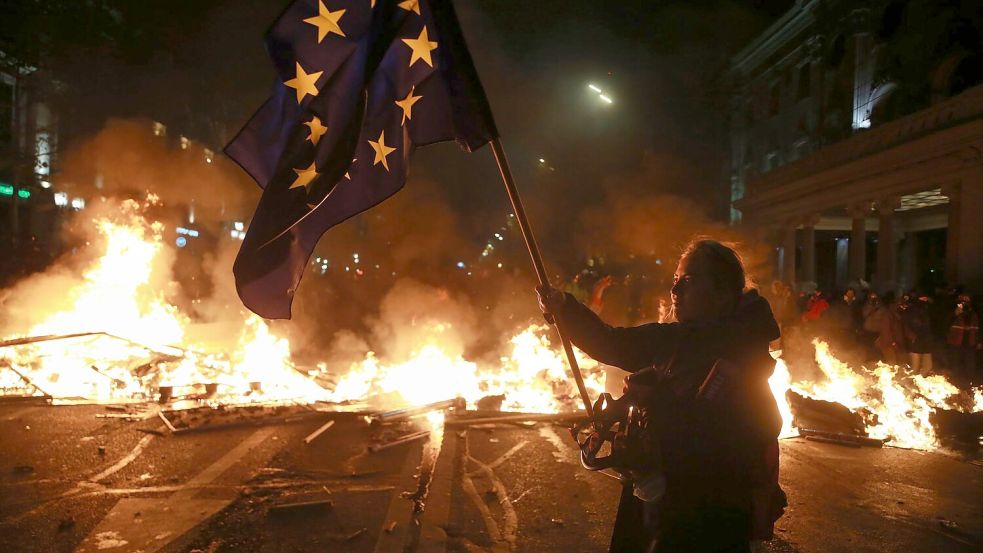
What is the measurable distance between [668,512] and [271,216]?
192 centimetres

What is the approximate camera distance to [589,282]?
13.2m

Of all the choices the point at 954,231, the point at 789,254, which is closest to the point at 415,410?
the point at 954,231

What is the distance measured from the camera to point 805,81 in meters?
27.9

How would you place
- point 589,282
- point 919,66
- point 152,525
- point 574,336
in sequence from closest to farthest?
1. point 574,336
2. point 152,525
3. point 589,282
4. point 919,66

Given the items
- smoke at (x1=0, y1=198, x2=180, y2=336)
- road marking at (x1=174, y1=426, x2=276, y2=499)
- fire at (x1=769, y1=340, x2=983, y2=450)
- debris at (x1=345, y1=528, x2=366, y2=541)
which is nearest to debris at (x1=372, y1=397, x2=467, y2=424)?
road marking at (x1=174, y1=426, x2=276, y2=499)

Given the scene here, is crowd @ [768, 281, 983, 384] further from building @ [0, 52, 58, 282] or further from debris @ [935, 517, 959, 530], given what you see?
building @ [0, 52, 58, 282]

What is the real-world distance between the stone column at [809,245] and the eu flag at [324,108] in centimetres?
1940

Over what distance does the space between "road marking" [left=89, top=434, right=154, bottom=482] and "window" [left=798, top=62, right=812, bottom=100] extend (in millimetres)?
29847

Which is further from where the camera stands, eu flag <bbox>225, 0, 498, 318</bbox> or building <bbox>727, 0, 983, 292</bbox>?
building <bbox>727, 0, 983, 292</bbox>

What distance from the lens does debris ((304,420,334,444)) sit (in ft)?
19.5

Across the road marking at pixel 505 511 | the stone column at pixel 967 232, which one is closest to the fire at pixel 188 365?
the road marking at pixel 505 511

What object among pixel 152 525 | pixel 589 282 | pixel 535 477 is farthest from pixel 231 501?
pixel 589 282

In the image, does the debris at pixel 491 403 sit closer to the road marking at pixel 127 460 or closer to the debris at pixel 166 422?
the debris at pixel 166 422

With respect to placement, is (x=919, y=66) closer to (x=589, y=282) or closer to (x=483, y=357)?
(x=589, y=282)
